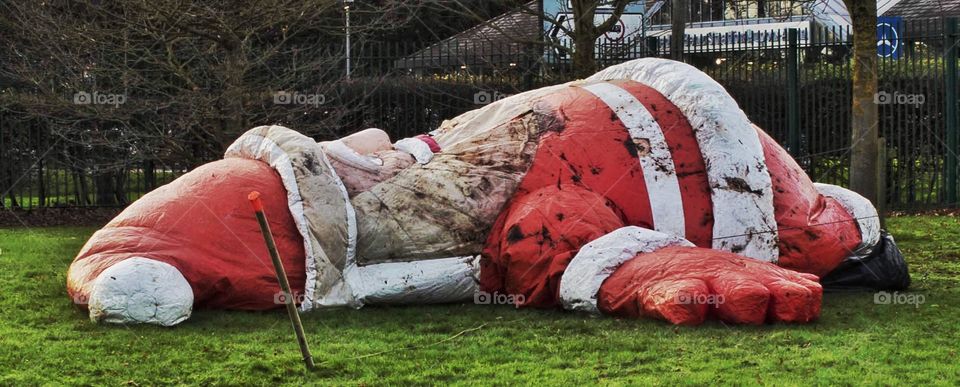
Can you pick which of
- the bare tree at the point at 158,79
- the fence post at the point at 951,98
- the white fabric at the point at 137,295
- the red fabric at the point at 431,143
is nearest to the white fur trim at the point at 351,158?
the red fabric at the point at 431,143

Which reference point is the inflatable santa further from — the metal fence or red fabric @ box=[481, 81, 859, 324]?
the metal fence

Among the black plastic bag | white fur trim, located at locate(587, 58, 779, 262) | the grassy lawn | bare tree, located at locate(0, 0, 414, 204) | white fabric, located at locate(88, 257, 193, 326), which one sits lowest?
the grassy lawn

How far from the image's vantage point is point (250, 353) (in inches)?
252

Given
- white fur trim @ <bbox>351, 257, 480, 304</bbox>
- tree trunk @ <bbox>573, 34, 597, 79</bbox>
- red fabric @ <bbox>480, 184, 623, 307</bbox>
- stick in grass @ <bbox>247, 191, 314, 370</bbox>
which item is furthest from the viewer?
tree trunk @ <bbox>573, 34, 597, 79</bbox>

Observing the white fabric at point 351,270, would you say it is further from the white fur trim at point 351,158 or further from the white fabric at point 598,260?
the white fabric at point 598,260

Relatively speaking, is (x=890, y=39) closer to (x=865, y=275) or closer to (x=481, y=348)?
(x=865, y=275)

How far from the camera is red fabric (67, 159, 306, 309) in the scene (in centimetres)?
727

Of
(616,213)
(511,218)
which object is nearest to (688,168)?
(616,213)

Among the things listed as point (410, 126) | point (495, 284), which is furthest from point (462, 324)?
point (410, 126)

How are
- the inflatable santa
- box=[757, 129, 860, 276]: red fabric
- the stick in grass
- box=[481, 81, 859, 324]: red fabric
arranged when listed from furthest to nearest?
box=[757, 129, 860, 276]: red fabric < the inflatable santa < box=[481, 81, 859, 324]: red fabric < the stick in grass

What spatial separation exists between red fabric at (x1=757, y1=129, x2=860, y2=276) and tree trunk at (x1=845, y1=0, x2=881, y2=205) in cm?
383

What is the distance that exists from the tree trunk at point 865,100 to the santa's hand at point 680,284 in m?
5.28

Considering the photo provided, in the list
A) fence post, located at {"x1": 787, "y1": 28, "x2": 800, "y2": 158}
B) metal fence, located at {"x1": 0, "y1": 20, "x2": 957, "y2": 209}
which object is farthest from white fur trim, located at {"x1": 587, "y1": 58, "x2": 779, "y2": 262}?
fence post, located at {"x1": 787, "y1": 28, "x2": 800, "y2": 158}

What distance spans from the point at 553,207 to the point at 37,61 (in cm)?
1093
